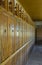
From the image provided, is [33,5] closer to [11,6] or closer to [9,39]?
[11,6]

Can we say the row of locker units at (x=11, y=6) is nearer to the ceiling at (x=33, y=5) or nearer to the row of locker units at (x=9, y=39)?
the row of locker units at (x=9, y=39)

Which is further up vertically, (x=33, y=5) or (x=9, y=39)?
(x=33, y=5)

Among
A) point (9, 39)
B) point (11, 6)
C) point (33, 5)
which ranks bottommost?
point (9, 39)

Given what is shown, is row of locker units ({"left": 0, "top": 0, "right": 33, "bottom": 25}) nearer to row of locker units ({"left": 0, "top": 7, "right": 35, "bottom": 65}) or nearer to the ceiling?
row of locker units ({"left": 0, "top": 7, "right": 35, "bottom": 65})

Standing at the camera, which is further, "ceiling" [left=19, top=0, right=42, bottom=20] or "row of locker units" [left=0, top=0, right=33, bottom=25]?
"ceiling" [left=19, top=0, right=42, bottom=20]

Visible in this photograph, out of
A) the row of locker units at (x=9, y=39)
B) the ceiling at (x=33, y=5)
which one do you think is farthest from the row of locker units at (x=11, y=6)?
the ceiling at (x=33, y=5)

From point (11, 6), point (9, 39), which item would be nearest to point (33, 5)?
point (11, 6)

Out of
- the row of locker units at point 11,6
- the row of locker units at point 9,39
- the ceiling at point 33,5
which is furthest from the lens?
the ceiling at point 33,5

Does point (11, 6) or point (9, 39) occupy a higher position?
point (11, 6)

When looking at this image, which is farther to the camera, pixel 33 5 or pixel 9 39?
pixel 33 5

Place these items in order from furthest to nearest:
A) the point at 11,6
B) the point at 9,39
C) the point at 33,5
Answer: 1. the point at 33,5
2. the point at 11,6
3. the point at 9,39

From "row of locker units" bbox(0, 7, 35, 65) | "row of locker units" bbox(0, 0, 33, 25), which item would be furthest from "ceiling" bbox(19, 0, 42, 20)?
"row of locker units" bbox(0, 7, 35, 65)

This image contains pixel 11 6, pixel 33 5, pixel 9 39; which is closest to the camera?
pixel 9 39

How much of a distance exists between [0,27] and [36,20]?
12.8m
